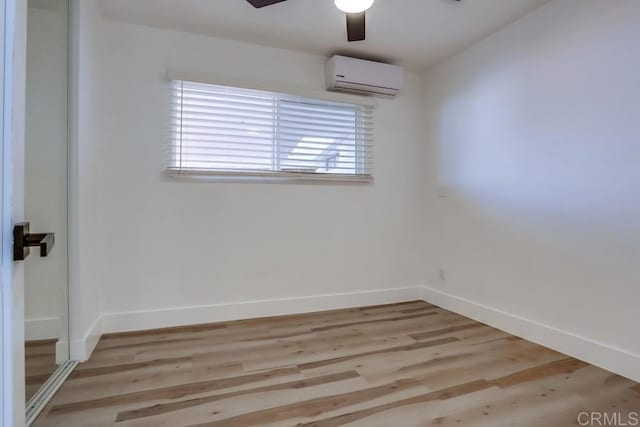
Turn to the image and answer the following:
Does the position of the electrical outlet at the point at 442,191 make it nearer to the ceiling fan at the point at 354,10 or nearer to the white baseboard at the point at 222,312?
the white baseboard at the point at 222,312

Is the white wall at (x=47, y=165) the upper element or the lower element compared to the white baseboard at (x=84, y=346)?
upper

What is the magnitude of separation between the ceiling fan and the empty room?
0.04 ft

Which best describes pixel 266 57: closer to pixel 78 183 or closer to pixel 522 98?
pixel 78 183

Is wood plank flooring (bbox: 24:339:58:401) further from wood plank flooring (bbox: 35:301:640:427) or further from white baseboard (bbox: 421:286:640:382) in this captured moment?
white baseboard (bbox: 421:286:640:382)

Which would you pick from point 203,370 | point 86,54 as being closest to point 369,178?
point 203,370

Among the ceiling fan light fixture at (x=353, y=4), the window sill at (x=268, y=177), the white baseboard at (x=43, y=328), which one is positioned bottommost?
the white baseboard at (x=43, y=328)

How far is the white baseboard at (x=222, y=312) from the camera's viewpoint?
93.1 inches

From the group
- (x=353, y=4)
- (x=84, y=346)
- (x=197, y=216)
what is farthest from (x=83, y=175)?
(x=353, y=4)

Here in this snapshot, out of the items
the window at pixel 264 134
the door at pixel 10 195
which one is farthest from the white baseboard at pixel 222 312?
the door at pixel 10 195

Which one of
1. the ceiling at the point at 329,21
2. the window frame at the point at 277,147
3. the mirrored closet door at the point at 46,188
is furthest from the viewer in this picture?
the window frame at the point at 277,147

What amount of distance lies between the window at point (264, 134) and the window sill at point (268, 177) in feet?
0.04

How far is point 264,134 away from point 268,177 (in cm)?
38

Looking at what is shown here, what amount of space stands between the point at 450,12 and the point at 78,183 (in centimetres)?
277

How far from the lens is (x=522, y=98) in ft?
8.30
